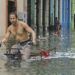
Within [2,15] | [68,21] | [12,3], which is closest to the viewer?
[2,15]

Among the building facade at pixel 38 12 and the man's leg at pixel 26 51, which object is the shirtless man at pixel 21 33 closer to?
the man's leg at pixel 26 51

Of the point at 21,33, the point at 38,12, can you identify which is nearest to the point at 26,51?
the point at 21,33

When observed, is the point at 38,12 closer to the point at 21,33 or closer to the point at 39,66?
the point at 21,33

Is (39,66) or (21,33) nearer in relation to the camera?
(39,66)

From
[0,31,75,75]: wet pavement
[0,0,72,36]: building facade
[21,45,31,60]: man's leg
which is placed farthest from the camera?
[0,0,72,36]: building facade

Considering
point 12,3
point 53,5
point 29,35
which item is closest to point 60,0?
point 53,5

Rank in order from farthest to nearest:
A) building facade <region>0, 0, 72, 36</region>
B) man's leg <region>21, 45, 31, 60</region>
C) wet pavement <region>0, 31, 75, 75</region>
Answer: building facade <region>0, 0, 72, 36</region> → man's leg <region>21, 45, 31, 60</region> → wet pavement <region>0, 31, 75, 75</region>

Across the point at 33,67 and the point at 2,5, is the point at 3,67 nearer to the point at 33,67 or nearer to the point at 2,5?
the point at 33,67

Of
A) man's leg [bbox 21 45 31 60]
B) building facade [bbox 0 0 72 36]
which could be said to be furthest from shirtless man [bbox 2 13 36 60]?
building facade [bbox 0 0 72 36]

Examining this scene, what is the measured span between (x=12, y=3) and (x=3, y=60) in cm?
1944

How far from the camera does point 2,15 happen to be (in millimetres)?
31016

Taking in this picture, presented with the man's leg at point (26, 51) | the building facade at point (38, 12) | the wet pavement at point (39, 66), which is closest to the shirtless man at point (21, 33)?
the man's leg at point (26, 51)

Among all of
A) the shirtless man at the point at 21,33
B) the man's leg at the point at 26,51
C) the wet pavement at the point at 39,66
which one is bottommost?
the wet pavement at the point at 39,66

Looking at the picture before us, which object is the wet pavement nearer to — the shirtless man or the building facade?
the shirtless man
